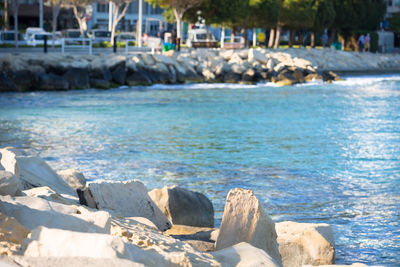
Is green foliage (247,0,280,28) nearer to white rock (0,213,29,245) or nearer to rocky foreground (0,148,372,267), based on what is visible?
rocky foreground (0,148,372,267)

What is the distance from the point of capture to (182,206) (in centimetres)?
824

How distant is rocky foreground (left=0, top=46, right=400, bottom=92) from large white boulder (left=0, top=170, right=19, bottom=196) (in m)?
26.5

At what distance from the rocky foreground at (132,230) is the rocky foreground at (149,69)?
2407cm

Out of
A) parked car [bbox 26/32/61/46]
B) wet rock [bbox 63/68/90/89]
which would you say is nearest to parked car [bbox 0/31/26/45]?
parked car [bbox 26/32/61/46]

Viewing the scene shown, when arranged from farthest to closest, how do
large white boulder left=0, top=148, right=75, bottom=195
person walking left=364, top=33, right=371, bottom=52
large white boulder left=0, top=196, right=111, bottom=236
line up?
1. person walking left=364, top=33, right=371, bottom=52
2. large white boulder left=0, top=148, right=75, bottom=195
3. large white boulder left=0, top=196, right=111, bottom=236

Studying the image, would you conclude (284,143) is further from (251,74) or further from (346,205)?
(251,74)

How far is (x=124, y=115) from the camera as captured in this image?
2350 centimetres

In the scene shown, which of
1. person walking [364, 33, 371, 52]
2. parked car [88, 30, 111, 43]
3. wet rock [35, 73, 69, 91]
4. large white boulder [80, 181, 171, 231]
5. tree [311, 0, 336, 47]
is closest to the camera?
large white boulder [80, 181, 171, 231]

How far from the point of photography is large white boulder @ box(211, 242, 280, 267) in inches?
187

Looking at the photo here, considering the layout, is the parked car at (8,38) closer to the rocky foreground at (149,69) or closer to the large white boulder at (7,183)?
the rocky foreground at (149,69)

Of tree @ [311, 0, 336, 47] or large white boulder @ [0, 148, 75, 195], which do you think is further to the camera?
tree @ [311, 0, 336, 47]

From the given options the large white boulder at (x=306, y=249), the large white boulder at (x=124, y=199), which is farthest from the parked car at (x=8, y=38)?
the large white boulder at (x=306, y=249)

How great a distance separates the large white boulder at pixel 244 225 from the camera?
19.0 feet

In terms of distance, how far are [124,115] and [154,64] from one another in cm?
1493
